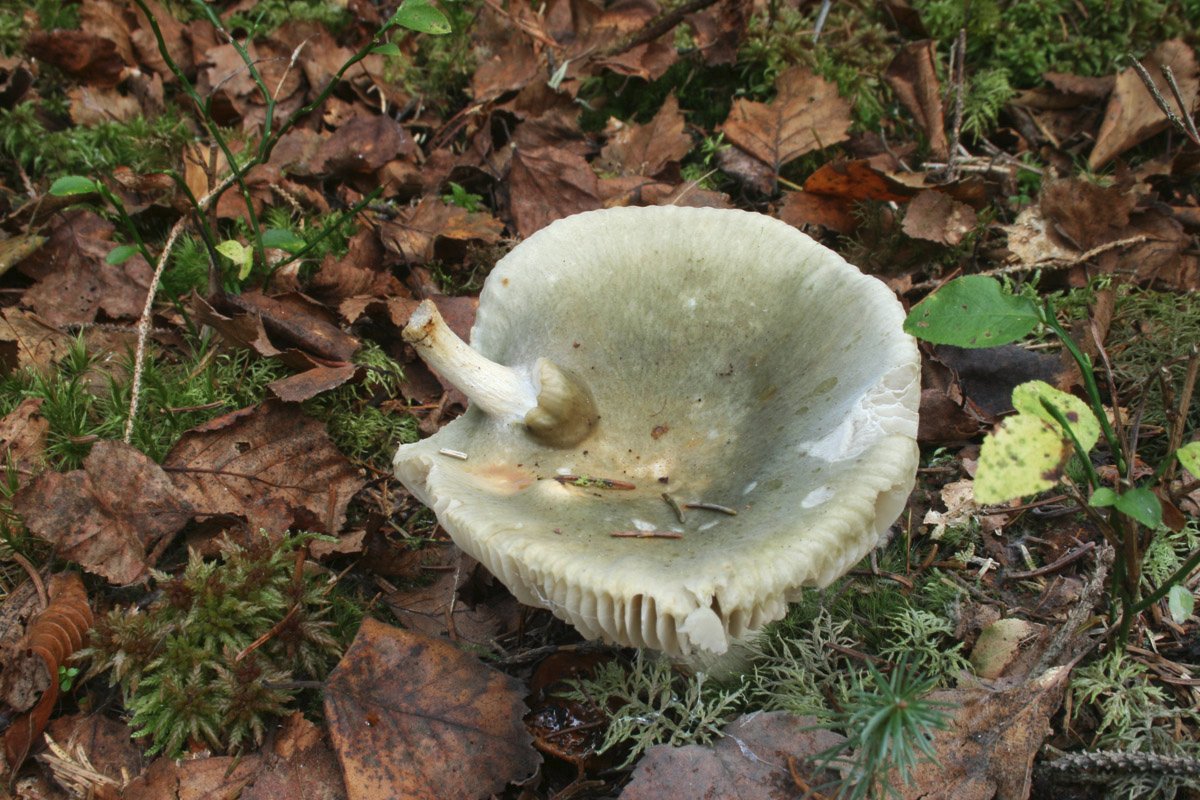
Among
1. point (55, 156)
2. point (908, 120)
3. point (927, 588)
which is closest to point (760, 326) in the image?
point (927, 588)

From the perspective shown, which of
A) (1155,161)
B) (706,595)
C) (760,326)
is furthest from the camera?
(1155,161)

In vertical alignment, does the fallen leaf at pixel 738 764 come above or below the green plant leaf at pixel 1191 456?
below

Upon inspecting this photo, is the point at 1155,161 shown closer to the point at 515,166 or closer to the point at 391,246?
the point at 515,166

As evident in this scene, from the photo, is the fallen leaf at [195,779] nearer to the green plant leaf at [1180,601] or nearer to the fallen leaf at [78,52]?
the green plant leaf at [1180,601]

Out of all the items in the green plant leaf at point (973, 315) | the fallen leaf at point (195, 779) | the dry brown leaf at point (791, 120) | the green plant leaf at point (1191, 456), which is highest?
the green plant leaf at point (973, 315)

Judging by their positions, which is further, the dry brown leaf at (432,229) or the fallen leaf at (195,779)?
the dry brown leaf at (432,229)

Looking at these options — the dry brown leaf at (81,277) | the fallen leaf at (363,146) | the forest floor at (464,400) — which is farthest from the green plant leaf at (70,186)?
the fallen leaf at (363,146)

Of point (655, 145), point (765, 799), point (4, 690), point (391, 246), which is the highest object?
point (655, 145)

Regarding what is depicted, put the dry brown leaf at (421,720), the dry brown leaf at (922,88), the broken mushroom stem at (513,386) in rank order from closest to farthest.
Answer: the dry brown leaf at (421,720)
the broken mushroom stem at (513,386)
the dry brown leaf at (922,88)
